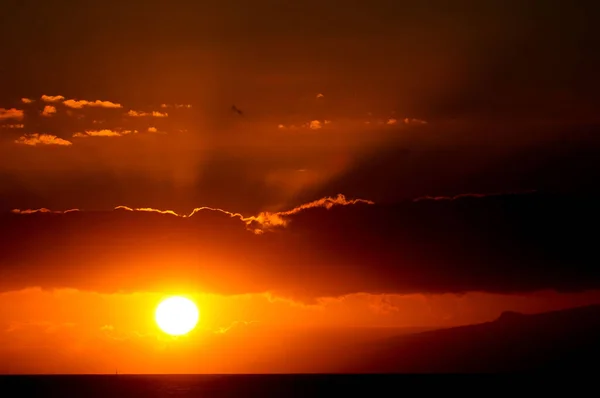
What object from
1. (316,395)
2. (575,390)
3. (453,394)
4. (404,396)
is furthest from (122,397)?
(575,390)

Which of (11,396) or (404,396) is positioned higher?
(11,396)

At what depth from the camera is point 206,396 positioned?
576 ft

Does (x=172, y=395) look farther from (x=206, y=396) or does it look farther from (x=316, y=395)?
(x=316, y=395)

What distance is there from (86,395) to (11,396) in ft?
53.3

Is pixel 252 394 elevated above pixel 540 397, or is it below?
above

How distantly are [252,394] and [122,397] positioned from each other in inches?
1064

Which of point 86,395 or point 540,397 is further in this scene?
point 86,395

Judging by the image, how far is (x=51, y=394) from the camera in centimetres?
18825

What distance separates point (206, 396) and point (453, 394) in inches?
1976

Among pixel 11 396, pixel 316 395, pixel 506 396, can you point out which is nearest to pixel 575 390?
pixel 506 396

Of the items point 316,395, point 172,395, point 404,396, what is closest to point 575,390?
point 404,396

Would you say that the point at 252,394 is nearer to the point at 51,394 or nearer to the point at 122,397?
the point at 122,397

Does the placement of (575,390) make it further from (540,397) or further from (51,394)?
(51,394)

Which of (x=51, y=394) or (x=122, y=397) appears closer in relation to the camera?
(x=122, y=397)
